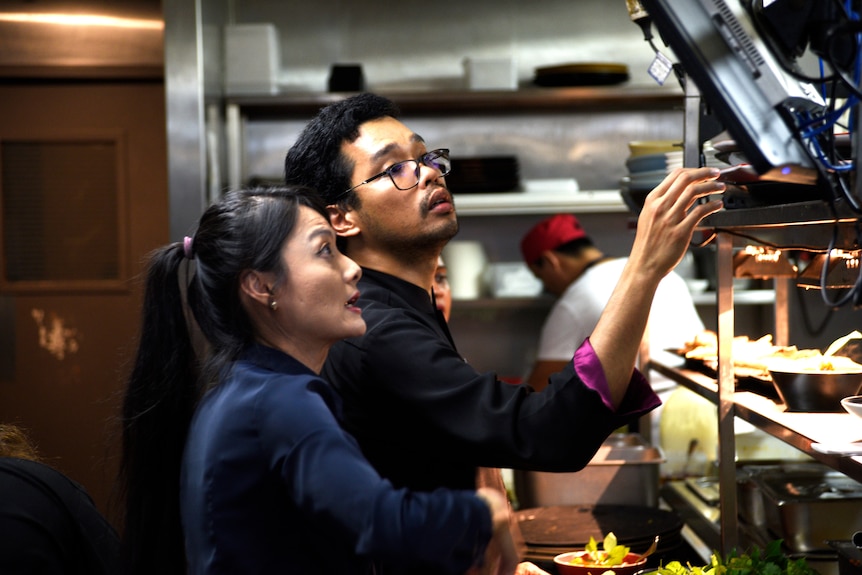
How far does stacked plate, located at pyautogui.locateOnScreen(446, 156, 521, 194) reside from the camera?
4.42 meters

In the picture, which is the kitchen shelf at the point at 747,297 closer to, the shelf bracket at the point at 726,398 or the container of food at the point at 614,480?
the container of food at the point at 614,480

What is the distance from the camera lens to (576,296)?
4066 millimetres

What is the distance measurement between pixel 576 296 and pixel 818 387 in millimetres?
2318

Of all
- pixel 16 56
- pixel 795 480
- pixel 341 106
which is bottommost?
pixel 795 480

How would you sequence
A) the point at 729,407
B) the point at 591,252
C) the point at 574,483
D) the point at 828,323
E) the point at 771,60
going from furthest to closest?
the point at 828,323
the point at 591,252
the point at 574,483
the point at 729,407
the point at 771,60

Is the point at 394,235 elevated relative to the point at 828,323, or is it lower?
elevated

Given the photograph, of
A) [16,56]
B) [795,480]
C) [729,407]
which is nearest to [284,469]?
[729,407]

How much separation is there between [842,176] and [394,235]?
0.83 meters

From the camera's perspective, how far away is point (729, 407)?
6.52 ft

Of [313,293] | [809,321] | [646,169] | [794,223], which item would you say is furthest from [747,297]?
[313,293]

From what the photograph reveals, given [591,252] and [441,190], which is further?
[591,252]

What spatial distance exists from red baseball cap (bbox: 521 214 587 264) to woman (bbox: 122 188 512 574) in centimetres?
282

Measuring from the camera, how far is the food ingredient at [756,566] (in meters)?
1.70

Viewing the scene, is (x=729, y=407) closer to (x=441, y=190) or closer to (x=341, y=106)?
(x=441, y=190)
